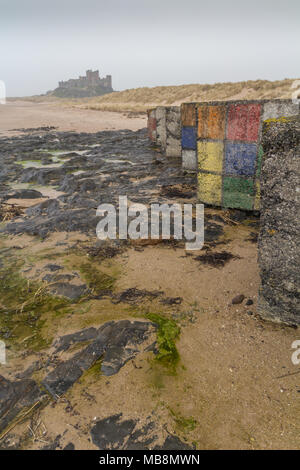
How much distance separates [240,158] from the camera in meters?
5.45

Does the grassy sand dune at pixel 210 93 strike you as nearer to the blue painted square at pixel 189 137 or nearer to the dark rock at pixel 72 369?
the blue painted square at pixel 189 137

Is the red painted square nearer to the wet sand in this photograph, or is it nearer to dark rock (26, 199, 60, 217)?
dark rock (26, 199, 60, 217)

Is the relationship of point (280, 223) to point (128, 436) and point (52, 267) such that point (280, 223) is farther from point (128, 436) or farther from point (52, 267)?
point (52, 267)

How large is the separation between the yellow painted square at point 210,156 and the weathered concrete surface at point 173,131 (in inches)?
196

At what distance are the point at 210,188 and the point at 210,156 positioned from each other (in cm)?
60

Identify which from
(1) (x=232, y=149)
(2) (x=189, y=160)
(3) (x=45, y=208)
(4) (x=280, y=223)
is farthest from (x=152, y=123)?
(4) (x=280, y=223)

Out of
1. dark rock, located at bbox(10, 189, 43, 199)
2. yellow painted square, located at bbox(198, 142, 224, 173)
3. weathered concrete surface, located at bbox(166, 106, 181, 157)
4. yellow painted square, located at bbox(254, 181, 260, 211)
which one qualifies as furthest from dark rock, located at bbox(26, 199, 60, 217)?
weathered concrete surface, located at bbox(166, 106, 181, 157)

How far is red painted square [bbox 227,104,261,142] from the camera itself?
5051 mm

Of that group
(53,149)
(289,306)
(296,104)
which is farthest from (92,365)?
(53,149)

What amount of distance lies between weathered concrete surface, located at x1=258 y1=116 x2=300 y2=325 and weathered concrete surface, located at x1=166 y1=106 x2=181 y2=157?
841 centimetres

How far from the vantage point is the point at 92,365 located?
269cm

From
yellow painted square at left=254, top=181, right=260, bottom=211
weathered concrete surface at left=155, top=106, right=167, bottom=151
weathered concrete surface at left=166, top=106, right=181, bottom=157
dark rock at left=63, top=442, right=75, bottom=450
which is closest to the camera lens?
dark rock at left=63, top=442, right=75, bottom=450
